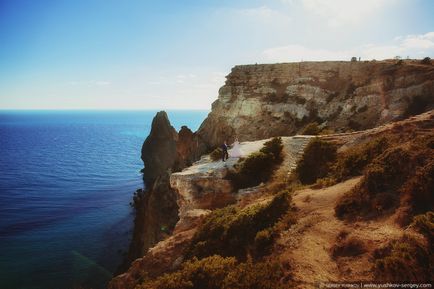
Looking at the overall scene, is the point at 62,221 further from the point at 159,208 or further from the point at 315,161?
the point at 315,161

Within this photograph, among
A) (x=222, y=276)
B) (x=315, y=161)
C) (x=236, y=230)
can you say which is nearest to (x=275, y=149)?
(x=315, y=161)

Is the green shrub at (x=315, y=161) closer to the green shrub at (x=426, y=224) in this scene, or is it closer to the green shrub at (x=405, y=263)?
the green shrub at (x=426, y=224)

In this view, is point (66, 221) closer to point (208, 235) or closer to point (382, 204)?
point (208, 235)

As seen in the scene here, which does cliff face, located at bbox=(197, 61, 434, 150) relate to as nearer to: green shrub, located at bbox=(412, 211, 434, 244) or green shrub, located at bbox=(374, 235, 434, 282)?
green shrub, located at bbox=(412, 211, 434, 244)

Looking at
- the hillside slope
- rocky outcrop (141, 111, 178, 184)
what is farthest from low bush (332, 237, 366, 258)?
rocky outcrop (141, 111, 178, 184)

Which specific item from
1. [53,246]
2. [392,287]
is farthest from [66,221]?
[392,287]

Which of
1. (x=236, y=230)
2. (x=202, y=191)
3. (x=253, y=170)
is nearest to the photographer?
(x=236, y=230)
